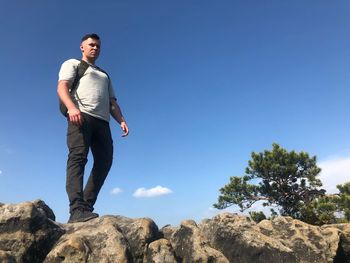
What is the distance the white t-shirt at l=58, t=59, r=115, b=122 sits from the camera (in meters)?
6.35

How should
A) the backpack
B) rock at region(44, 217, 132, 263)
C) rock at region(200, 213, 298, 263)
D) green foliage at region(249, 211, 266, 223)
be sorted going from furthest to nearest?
green foliage at region(249, 211, 266, 223) → the backpack → rock at region(200, 213, 298, 263) → rock at region(44, 217, 132, 263)

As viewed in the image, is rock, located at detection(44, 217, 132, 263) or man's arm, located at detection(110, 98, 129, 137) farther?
man's arm, located at detection(110, 98, 129, 137)

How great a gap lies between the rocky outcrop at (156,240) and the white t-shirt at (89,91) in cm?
201

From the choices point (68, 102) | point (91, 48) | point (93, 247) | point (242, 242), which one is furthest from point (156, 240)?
point (91, 48)

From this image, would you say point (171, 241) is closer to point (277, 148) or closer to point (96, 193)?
point (96, 193)

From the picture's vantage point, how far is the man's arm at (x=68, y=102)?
5.86 metres

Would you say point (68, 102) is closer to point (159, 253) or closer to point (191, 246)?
point (159, 253)

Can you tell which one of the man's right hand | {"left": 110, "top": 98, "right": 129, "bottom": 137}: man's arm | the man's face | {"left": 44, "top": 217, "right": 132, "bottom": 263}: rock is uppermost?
the man's face

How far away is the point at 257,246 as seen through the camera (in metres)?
4.95

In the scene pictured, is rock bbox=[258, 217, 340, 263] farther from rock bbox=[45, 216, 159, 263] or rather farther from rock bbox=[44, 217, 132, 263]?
rock bbox=[44, 217, 132, 263]

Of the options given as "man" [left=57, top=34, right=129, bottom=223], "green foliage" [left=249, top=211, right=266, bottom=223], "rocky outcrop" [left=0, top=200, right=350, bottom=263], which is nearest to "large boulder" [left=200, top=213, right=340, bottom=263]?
"rocky outcrop" [left=0, top=200, right=350, bottom=263]

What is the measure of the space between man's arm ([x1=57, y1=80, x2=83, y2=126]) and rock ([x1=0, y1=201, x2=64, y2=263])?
167cm

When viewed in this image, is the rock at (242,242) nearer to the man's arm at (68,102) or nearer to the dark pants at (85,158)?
the dark pants at (85,158)

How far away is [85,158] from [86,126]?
22.8 inches
